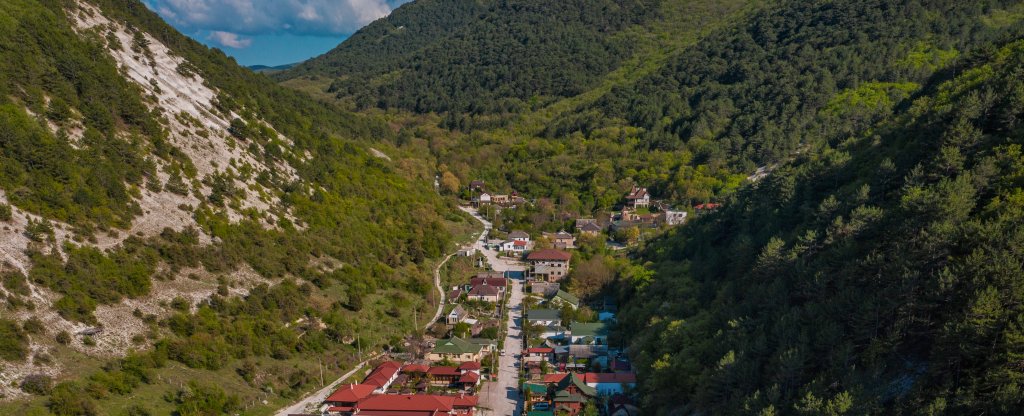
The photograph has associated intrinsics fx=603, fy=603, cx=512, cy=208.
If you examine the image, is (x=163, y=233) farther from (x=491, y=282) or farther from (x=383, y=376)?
(x=491, y=282)

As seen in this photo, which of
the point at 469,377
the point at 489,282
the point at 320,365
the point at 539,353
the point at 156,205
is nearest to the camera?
the point at 469,377

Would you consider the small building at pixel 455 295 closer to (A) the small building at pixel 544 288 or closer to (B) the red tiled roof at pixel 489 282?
(B) the red tiled roof at pixel 489 282

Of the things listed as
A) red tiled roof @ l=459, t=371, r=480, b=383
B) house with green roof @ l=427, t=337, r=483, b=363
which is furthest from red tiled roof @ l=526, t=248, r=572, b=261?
red tiled roof @ l=459, t=371, r=480, b=383

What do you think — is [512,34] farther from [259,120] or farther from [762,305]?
[762,305]

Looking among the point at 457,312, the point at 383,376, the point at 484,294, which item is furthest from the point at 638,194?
the point at 383,376

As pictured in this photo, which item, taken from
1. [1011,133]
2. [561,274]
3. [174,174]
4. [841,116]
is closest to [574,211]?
[561,274]
